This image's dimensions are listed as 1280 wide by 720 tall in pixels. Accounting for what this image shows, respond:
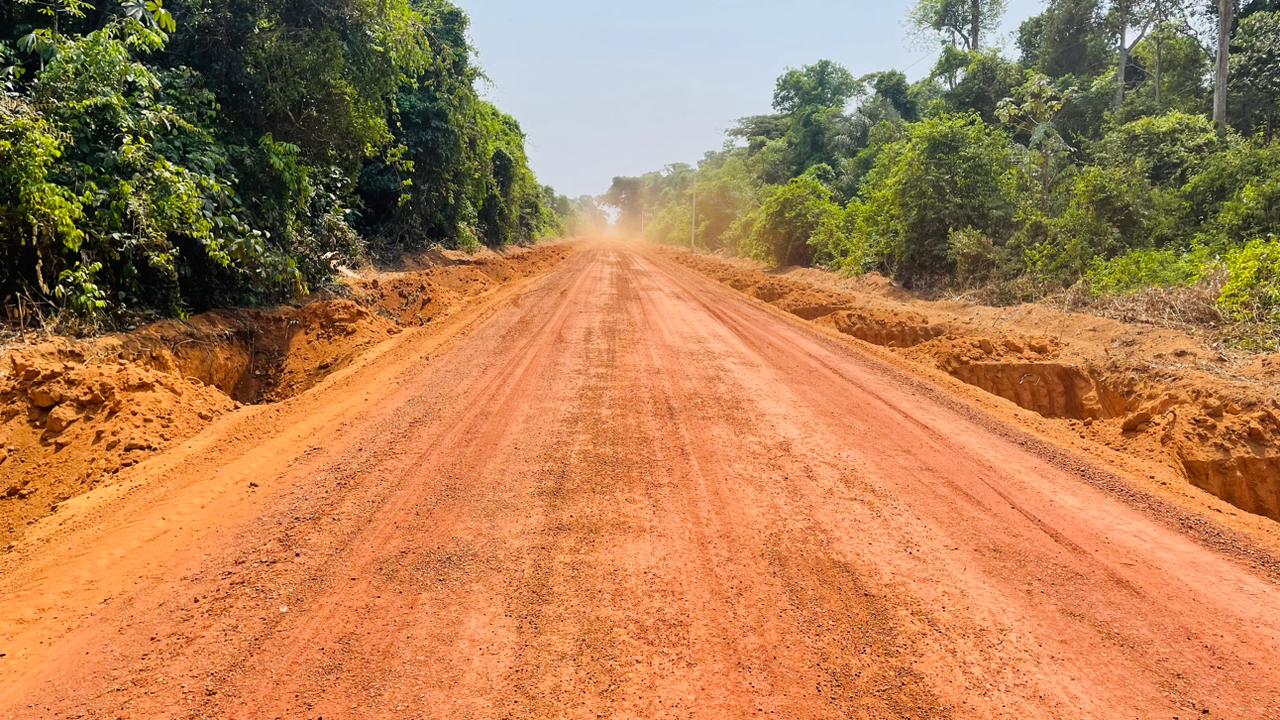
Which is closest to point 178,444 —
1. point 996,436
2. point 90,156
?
point 90,156

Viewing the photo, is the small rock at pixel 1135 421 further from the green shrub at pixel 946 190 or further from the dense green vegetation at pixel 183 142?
the dense green vegetation at pixel 183 142

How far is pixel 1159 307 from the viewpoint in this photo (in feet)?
24.3

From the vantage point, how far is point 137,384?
185 inches

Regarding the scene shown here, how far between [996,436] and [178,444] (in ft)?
21.5

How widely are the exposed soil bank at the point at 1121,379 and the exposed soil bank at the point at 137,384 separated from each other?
7746mm

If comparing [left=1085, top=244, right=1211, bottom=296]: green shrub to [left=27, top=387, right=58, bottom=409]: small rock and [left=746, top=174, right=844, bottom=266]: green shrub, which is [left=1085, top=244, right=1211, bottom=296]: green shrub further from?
[left=27, top=387, right=58, bottom=409]: small rock

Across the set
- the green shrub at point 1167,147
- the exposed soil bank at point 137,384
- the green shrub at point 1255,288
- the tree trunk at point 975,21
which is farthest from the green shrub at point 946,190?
the tree trunk at point 975,21

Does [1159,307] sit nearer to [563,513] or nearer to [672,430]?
[672,430]

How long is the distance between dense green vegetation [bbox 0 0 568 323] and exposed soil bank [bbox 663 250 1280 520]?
8687 mm

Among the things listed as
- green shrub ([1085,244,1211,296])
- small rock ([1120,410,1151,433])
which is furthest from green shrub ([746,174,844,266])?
small rock ([1120,410,1151,433])

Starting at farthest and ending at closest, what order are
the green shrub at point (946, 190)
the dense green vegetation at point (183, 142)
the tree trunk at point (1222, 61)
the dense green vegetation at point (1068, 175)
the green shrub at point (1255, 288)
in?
the tree trunk at point (1222, 61) → the green shrub at point (946, 190) → the dense green vegetation at point (1068, 175) → the green shrub at point (1255, 288) → the dense green vegetation at point (183, 142)

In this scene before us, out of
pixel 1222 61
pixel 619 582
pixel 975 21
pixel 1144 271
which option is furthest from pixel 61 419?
pixel 975 21

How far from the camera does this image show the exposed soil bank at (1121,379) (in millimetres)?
4422

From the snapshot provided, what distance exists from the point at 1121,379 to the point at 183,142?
10.4m
